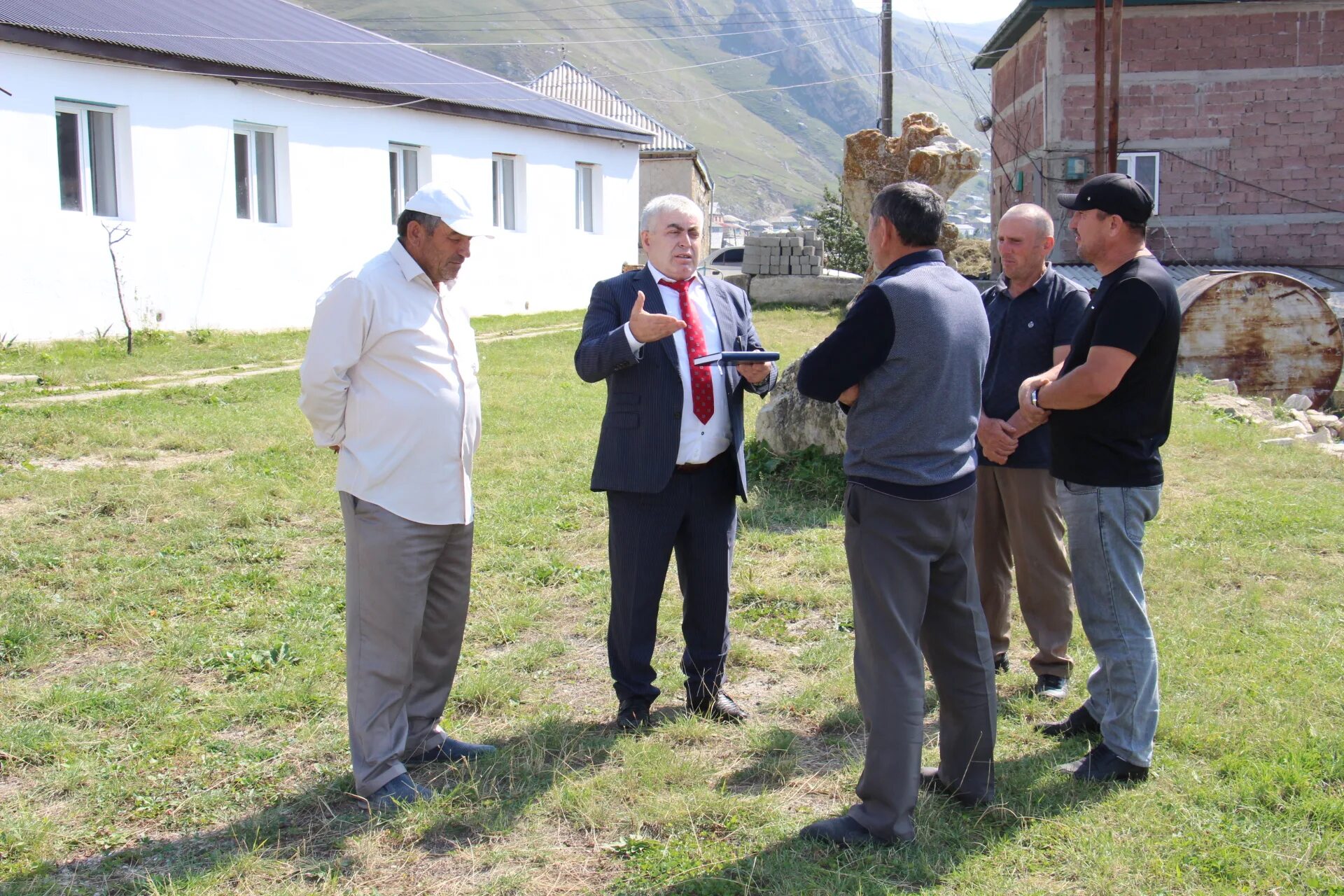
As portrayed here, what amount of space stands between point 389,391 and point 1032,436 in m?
2.57

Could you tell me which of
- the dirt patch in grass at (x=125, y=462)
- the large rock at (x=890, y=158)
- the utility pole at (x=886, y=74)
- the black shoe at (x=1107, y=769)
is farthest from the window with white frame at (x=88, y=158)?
the utility pole at (x=886, y=74)

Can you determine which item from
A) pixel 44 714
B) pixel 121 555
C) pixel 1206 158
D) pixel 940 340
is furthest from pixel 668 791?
pixel 1206 158

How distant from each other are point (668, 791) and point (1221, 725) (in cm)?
206

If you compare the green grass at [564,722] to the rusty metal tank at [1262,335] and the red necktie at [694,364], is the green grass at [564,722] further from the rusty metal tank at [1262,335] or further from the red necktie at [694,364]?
the rusty metal tank at [1262,335]

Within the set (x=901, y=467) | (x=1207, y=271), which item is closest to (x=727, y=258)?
(x=1207, y=271)

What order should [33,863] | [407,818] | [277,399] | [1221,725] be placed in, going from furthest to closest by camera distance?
Answer: [277,399]
[1221,725]
[407,818]
[33,863]

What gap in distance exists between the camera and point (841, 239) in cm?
3850

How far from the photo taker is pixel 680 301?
4238 millimetres

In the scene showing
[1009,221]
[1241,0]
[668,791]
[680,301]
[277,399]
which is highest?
[1241,0]

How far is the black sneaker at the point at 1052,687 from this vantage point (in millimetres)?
4441

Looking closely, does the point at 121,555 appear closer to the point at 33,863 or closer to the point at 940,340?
the point at 33,863

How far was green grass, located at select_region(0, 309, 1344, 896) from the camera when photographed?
10.5ft

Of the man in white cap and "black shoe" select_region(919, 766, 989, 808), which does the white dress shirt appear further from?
"black shoe" select_region(919, 766, 989, 808)

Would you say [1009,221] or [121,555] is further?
[121,555]
